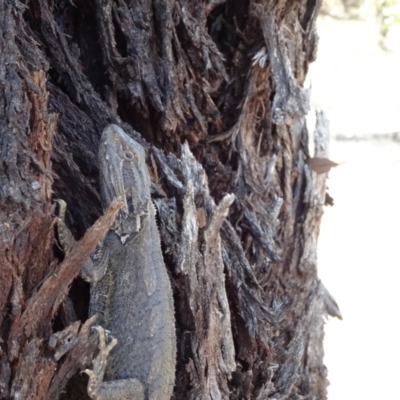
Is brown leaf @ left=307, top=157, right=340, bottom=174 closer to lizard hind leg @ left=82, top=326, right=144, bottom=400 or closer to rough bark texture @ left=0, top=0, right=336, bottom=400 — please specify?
rough bark texture @ left=0, top=0, right=336, bottom=400

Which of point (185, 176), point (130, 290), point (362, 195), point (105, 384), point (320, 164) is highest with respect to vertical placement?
point (362, 195)

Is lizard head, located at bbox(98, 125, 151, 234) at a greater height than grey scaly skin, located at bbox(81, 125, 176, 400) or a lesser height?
greater

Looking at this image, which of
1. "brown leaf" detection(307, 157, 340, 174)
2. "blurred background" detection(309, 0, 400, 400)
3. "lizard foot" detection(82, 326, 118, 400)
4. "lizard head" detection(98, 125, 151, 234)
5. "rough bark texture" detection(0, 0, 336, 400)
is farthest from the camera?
"blurred background" detection(309, 0, 400, 400)

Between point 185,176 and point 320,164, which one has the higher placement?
point 320,164

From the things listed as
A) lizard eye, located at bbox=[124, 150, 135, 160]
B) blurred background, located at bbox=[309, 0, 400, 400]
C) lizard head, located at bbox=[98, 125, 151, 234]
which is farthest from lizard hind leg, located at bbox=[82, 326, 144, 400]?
blurred background, located at bbox=[309, 0, 400, 400]

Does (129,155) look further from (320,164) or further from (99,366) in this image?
(320,164)

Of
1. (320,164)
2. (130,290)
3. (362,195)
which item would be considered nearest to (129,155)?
(130,290)

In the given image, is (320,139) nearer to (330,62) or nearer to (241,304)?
(241,304)
